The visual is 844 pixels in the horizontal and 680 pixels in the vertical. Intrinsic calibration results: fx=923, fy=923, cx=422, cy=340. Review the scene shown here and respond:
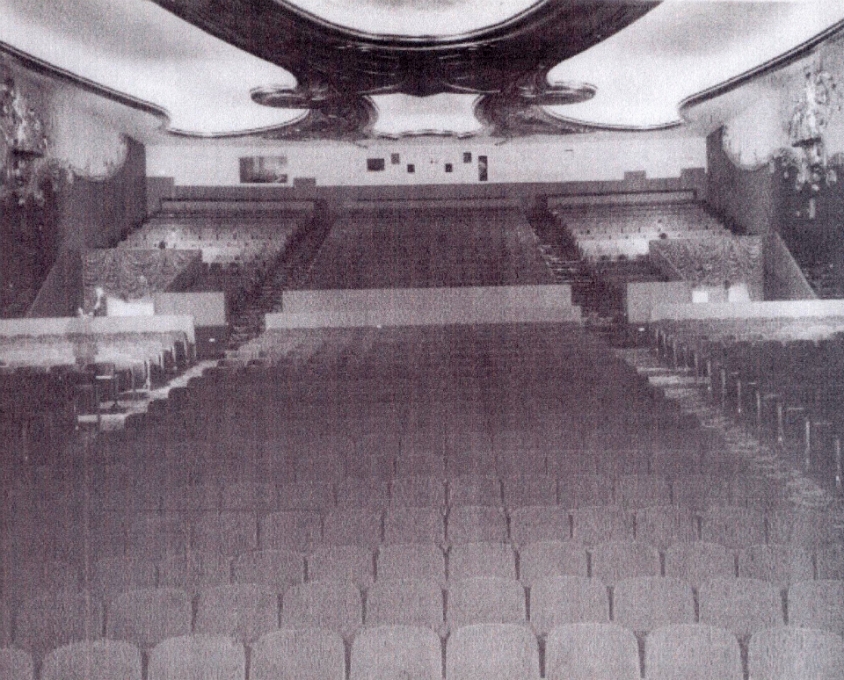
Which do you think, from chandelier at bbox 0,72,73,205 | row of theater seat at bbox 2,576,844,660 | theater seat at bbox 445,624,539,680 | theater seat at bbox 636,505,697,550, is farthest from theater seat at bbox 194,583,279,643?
chandelier at bbox 0,72,73,205

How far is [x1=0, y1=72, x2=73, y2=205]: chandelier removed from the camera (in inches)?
533

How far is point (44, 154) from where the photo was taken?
605 inches

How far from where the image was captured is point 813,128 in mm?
14711

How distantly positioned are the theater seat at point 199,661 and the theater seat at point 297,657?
79 millimetres

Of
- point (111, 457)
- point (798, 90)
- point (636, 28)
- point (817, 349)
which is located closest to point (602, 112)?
point (798, 90)

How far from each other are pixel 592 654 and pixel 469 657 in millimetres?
458

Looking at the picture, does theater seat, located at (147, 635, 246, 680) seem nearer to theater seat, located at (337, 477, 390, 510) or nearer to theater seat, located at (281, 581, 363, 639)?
theater seat, located at (281, 581, 363, 639)

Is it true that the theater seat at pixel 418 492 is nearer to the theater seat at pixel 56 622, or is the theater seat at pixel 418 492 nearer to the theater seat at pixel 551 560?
the theater seat at pixel 551 560

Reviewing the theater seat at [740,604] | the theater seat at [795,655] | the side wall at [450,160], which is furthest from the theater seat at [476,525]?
the side wall at [450,160]

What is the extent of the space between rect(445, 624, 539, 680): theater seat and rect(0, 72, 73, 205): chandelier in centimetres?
1235

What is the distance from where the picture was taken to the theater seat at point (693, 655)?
3391 millimetres

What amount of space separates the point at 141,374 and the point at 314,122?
354 inches

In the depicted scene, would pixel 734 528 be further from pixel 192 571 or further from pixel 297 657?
pixel 192 571

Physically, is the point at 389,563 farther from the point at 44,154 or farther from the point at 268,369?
→ the point at 44,154
